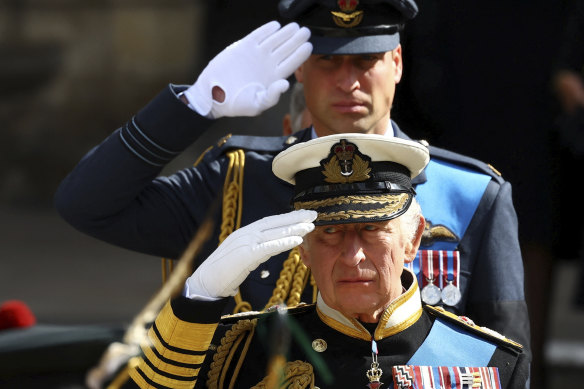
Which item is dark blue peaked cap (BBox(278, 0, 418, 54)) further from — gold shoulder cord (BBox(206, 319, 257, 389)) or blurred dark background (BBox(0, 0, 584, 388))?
blurred dark background (BBox(0, 0, 584, 388))

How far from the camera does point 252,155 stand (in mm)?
4203

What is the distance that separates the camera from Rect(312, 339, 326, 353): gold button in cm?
347

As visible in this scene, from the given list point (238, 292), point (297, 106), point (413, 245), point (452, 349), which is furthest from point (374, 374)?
point (297, 106)

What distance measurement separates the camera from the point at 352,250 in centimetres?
330

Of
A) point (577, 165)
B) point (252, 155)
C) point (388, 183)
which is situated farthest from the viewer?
point (577, 165)

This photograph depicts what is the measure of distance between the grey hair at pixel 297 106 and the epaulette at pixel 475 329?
1148mm

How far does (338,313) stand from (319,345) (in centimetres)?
9

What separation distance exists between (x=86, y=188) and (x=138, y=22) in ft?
21.6

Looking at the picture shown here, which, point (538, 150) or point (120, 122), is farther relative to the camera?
point (120, 122)

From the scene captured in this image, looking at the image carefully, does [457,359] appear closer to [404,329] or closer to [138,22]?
[404,329]

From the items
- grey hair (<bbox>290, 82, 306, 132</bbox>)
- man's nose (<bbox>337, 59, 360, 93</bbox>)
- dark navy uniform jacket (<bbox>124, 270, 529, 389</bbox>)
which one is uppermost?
man's nose (<bbox>337, 59, 360, 93</bbox>)

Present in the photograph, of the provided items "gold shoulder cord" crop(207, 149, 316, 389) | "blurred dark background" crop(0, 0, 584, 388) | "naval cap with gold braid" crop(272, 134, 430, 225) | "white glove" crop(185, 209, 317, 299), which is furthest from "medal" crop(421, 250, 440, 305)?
"blurred dark background" crop(0, 0, 584, 388)

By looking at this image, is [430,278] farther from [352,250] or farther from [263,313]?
[352,250]

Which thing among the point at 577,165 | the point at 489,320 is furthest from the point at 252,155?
the point at 577,165
